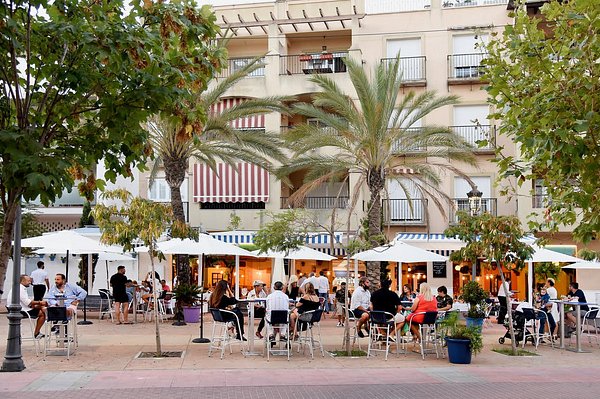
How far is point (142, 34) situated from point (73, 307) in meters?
8.88

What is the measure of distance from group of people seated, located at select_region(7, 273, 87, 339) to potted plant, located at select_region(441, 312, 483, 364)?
752 centimetres

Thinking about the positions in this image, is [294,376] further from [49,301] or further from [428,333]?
[49,301]

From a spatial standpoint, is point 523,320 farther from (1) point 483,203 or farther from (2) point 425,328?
(1) point 483,203

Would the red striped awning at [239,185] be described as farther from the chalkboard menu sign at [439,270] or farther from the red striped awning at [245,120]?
the chalkboard menu sign at [439,270]

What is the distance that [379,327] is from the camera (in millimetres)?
14945

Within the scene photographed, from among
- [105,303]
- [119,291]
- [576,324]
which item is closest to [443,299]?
[576,324]

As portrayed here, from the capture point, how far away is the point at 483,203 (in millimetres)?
31219

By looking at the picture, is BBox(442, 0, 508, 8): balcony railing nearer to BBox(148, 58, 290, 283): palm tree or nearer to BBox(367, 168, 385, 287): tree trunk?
BBox(148, 58, 290, 283): palm tree

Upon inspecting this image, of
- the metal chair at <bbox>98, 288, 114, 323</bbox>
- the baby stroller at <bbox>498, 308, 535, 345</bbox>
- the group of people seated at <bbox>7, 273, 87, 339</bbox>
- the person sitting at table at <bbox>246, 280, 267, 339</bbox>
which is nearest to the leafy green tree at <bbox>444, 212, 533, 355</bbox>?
the baby stroller at <bbox>498, 308, 535, 345</bbox>

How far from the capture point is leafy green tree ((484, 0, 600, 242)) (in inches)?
251

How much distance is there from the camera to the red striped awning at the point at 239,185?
1282 inches

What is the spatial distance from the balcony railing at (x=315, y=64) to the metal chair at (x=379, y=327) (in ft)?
62.2

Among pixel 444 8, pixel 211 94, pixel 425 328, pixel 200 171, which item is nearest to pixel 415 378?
pixel 425 328

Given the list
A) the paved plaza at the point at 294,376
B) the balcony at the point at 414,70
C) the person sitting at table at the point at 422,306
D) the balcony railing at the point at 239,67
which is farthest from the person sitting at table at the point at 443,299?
the balcony railing at the point at 239,67
